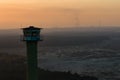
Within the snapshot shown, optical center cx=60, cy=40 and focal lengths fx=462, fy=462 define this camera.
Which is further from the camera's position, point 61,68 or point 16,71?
point 61,68

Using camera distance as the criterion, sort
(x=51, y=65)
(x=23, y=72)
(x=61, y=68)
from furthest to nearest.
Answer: (x=51, y=65)
(x=61, y=68)
(x=23, y=72)

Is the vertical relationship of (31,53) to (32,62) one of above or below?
above

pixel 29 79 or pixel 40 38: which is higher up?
pixel 40 38

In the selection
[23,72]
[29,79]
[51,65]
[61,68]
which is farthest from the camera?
[51,65]

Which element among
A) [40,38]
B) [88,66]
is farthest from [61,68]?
[40,38]

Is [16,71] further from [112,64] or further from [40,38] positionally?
[40,38]

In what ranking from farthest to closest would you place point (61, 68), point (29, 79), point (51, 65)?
point (51, 65), point (61, 68), point (29, 79)

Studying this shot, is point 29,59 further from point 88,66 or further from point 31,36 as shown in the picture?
point 88,66

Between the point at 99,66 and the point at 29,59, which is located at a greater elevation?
the point at 29,59

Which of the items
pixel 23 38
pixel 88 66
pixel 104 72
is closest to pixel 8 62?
pixel 88 66
